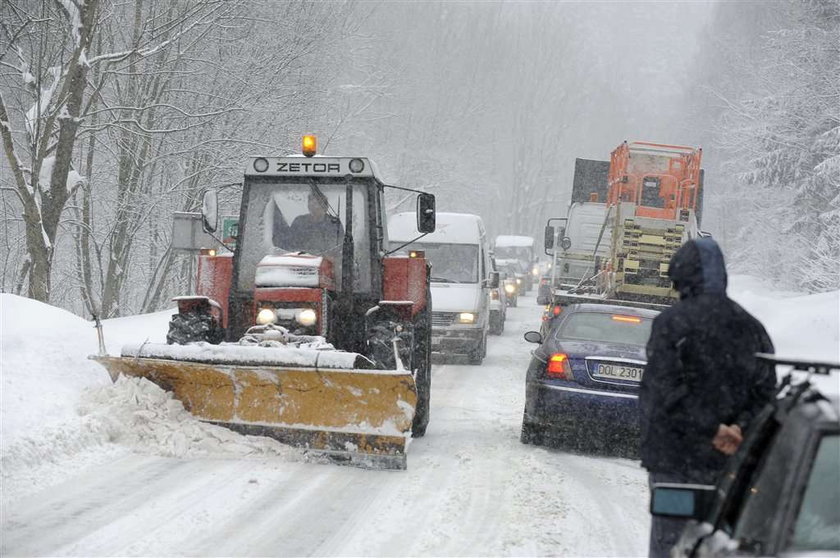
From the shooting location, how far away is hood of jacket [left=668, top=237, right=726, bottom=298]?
12.6 feet

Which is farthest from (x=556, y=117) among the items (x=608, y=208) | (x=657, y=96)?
(x=608, y=208)

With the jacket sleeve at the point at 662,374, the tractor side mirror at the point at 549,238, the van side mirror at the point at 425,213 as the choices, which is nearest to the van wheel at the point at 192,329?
the van side mirror at the point at 425,213

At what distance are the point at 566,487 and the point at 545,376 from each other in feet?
4.86

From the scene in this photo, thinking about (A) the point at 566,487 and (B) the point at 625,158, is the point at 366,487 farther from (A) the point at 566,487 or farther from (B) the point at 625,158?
(B) the point at 625,158

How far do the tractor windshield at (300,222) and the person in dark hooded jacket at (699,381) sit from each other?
17.4 ft

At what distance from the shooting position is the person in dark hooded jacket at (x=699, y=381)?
12.2ft

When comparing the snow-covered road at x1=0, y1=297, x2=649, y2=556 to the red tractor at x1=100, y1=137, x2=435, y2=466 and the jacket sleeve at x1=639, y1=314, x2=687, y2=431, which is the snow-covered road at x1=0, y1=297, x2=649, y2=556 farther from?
the jacket sleeve at x1=639, y1=314, x2=687, y2=431

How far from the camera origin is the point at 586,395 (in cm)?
825

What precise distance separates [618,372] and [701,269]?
178 inches

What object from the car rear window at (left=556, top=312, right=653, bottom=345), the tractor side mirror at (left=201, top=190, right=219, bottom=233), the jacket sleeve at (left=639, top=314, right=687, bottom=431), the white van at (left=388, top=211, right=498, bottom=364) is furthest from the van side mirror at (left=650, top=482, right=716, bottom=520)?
the white van at (left=388, top=211, right=498, bottom=364)

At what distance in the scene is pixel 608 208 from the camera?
1848 cm

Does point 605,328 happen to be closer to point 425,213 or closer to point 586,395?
point 586,395

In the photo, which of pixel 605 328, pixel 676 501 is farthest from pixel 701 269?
pixel 605 328

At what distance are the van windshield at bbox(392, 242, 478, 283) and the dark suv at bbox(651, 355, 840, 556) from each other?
43.4ft
